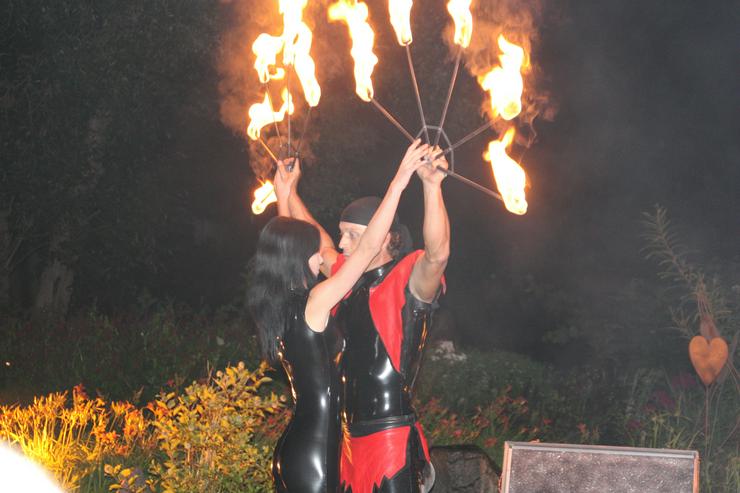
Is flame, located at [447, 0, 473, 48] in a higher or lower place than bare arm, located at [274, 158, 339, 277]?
higher

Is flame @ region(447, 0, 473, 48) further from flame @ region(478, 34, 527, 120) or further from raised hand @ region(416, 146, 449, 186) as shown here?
raised hand @ region(416, 146, 449, 186)

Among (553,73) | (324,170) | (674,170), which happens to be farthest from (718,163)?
(324,170)

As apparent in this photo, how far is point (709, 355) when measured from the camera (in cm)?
679

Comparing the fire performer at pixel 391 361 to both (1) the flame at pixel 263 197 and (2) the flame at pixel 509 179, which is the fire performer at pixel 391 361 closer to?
(2) the flame at pixel 509 179

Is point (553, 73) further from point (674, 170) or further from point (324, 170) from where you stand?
point (324, 170)

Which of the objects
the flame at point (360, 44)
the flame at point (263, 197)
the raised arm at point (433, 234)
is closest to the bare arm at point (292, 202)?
the flame at point (263, 197)

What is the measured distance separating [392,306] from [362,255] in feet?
1.19

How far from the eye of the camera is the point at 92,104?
32.5 ft

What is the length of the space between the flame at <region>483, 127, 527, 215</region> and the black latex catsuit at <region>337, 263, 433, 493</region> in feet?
1.80

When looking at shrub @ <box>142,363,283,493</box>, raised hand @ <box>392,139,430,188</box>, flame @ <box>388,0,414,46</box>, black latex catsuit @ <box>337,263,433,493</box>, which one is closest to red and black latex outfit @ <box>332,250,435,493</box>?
black latex catsuit @ <box>337,263,433,493</box>

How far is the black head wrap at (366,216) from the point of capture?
420 centimetres

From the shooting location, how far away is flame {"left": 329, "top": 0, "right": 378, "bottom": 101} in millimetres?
4326

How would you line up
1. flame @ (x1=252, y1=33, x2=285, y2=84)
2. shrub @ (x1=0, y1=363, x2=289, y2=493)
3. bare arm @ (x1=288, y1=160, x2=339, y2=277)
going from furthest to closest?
1. flame @ (x1=252, y1=33, x2=285, y2=84)
2. shrub @ (x1=0, y1=363, x2=289, y2=493)
3. bare arm @ (x1=288, y1=160, x2=339, y2=277)

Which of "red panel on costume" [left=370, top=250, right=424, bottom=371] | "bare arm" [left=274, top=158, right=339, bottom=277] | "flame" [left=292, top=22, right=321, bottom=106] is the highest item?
"flame" [left=292, top=22, right=321, bottom=106]
